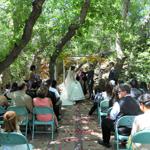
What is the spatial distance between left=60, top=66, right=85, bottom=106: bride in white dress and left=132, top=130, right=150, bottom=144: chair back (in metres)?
10.4

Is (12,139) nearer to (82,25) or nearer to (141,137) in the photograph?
(141,137)

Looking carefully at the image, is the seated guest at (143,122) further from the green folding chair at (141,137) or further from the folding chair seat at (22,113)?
the folding chair seat at (22,113)

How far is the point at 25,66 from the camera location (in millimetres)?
28859

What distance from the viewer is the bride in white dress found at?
16.1m

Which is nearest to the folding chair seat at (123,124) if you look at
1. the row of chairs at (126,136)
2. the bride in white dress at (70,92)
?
the row of chairs at (126,136)

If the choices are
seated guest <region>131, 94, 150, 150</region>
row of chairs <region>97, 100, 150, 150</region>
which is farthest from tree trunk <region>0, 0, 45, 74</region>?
seated guest <region>131, 94, 150, 150</region>

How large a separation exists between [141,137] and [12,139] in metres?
1.94

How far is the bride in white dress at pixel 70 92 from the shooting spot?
1611 centimetres

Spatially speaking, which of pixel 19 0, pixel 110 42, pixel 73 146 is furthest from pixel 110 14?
pixel 110 42

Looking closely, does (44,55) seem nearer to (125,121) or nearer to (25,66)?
(25,66)

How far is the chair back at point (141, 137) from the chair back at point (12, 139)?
5.29 feet

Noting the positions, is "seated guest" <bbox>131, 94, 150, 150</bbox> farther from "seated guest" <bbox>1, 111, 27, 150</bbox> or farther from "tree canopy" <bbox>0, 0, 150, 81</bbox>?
"tree canopy" <bbox>0, 0, 150, 81</bbox>

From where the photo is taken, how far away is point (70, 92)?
16.5 m

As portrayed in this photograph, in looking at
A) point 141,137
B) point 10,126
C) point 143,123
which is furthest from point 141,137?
point 10,126
